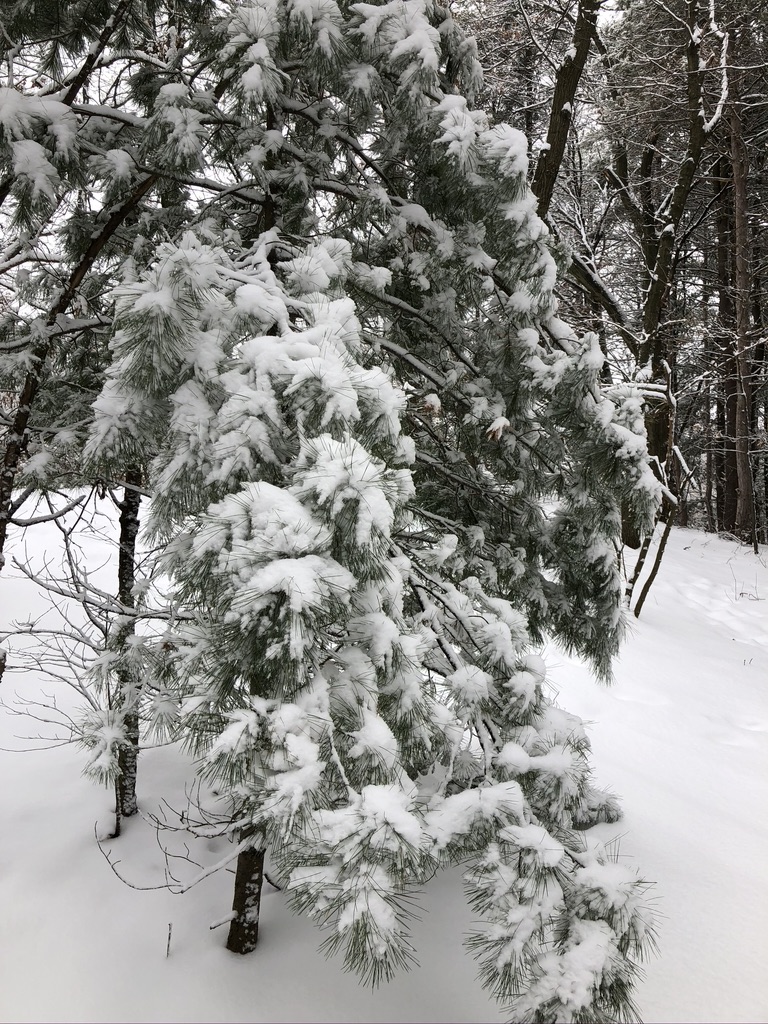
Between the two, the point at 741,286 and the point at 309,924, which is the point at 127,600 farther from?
the point at 741,286

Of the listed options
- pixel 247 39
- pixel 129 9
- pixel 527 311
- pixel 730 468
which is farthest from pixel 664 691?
pixel 730 468

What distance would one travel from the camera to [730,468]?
13203 millimetres

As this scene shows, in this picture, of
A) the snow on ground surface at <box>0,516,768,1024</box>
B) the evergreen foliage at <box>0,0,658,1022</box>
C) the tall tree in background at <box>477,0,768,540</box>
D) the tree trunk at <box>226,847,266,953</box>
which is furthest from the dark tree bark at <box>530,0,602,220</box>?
the tree trunk at <box>226,847,266,953</box>

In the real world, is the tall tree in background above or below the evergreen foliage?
above

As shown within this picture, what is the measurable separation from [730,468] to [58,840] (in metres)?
13.5

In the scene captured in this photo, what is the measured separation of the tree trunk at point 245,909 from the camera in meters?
2.81

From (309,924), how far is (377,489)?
8.27ft

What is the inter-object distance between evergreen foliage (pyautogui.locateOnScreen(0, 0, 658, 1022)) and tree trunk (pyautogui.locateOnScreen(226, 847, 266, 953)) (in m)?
0.25

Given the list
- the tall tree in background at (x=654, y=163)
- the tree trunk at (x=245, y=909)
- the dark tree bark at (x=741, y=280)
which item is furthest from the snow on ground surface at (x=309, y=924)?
the dark tree bark at (x=741, y=280)

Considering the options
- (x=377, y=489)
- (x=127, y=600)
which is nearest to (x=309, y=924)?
(x=127, y=600)

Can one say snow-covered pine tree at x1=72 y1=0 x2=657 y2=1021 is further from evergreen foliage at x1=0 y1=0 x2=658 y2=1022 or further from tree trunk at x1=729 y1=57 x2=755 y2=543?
tree trunk at x1=729 y1=57 x2=755 y2=543

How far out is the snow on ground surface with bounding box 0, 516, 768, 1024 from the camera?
2617 millimetres

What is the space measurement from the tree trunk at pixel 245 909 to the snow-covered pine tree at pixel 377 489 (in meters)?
0.01

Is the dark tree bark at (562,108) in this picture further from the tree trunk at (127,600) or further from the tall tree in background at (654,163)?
the tree trunk at (127,600)
